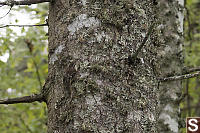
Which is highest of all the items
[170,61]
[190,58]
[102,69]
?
[102,69]

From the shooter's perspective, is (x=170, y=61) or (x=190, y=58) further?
(x=190, y=58)

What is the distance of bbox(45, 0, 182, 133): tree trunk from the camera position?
1165 millimetres

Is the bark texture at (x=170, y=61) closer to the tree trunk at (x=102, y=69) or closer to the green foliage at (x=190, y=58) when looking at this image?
the green foliage at (x=190, y=58)

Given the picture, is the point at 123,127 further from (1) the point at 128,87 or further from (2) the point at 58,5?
(2) the point at 58,5


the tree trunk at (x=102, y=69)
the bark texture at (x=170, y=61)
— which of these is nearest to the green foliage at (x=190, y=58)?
the bark texture at (x=170, y=61)

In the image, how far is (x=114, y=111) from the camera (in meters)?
1.16

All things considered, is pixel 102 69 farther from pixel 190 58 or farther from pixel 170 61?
pixel 190 58

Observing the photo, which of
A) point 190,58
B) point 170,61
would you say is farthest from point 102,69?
point 190,58

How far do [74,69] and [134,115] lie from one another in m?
0.31

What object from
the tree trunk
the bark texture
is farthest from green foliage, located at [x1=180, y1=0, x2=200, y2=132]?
the tree trunk

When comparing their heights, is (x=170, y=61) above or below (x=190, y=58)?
above

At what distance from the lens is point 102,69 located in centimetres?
120

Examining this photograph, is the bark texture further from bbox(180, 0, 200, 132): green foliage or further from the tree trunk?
the tree trunk

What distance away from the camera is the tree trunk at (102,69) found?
1.17m
